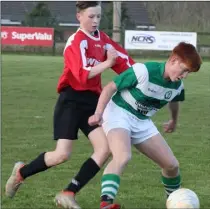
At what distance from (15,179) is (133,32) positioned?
1249 inches

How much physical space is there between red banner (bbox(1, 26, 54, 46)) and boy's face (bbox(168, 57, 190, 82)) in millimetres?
33888

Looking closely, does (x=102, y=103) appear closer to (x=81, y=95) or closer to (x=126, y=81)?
(x=126, y=81)

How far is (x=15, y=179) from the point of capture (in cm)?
671

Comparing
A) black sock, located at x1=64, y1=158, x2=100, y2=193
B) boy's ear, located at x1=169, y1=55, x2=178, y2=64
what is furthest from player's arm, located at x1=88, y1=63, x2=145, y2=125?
black sock, located at x1=64, y1=158, x2=100, y2=193

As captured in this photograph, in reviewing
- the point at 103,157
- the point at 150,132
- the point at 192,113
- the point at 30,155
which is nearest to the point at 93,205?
the point at 103,157

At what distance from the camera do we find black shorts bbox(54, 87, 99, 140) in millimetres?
6395

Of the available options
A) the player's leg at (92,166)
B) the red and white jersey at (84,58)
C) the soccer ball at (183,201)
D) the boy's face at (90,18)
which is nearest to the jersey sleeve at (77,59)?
the red and white jersey at (84,58)

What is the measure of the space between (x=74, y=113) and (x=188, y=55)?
136 centimetres

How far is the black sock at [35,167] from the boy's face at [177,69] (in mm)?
1621

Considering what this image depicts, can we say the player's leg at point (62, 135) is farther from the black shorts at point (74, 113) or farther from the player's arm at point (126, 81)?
the player's arm at point (126, 81)

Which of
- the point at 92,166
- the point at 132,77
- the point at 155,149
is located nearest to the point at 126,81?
the point at 132,77

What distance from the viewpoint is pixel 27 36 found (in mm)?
39656

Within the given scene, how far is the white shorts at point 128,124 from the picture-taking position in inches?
235

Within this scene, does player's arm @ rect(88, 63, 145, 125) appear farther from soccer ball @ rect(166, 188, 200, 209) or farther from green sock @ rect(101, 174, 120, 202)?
soccer ball @ rect(166, 188, 200, 209)
